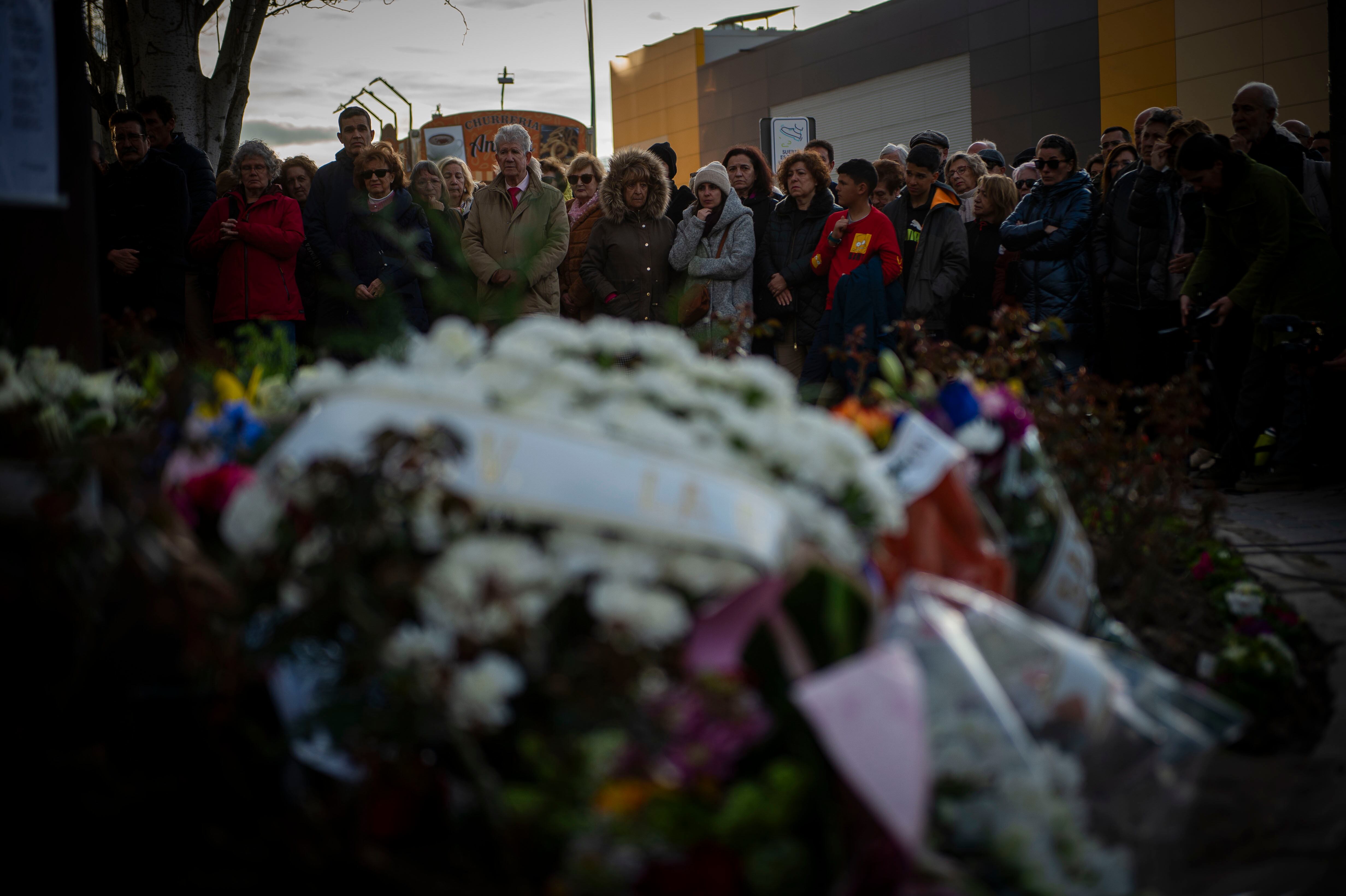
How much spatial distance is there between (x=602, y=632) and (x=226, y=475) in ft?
2.83

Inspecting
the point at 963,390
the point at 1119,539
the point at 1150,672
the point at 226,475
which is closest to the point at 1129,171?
the point at 1119,539

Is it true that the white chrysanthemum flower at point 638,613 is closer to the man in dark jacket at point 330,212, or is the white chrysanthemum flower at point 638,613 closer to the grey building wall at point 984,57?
the man in dark jacket at point 330,212

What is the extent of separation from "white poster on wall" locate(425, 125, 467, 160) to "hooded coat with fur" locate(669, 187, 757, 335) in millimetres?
16438

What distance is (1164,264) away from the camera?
25.2 feet

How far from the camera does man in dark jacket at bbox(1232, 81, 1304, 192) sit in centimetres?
725

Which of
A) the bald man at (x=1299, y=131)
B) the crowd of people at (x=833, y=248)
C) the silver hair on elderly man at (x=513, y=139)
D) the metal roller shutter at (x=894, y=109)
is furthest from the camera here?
the metal roller shutter at (x=894, y=109)

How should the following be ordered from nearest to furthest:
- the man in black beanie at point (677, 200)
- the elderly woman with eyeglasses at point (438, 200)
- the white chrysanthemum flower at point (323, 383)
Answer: the white chrysanthemum flower at point (323, 383), the elderly woman with eyeglasses at point (438, 200), the man in black beanie at point (677, 200)

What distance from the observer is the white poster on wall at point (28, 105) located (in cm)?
270

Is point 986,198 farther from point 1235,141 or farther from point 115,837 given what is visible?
point 115,837

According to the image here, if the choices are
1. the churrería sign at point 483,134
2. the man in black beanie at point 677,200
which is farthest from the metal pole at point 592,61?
the man in black beanie at point 677,200

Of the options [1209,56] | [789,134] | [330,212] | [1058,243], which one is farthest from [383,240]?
[1209,56]

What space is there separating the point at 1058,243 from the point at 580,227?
340 centimetres

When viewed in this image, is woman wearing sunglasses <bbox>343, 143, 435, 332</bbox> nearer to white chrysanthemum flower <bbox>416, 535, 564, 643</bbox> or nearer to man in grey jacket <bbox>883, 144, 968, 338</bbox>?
man in grey jacket <bbox>883, 144, 968, 338</bbox>

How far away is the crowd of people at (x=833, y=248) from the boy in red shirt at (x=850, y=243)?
0.01m
